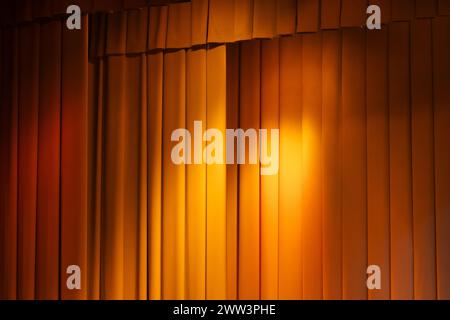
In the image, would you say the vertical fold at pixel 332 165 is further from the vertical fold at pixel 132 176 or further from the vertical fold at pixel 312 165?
the vertical fold at pixel 132 176

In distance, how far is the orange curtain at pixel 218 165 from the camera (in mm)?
4152

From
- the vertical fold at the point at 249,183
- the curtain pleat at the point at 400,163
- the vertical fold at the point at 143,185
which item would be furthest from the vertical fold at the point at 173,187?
the curtain pleat at the point at 400,163

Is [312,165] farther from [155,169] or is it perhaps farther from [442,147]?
[155,169]

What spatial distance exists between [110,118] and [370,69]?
1630 mm

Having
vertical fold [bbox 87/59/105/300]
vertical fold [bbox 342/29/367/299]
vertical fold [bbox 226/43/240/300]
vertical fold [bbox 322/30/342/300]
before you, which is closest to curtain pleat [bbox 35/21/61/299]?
vertical fold [bbox 87/59/105/300]

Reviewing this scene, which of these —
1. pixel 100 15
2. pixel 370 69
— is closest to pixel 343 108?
pixel 370 69

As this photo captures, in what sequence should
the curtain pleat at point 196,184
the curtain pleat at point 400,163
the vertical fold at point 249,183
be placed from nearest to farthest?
the curtain pleat at point 400,163 → the curtain pleat at point 196,184 → the vertical fold at point 249,183

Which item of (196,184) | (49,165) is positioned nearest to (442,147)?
(196,184)

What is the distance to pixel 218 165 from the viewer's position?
14.2 feet

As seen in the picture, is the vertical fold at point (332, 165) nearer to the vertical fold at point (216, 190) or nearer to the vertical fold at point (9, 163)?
the vertical fold at point (216, 190)

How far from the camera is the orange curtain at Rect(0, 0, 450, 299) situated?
4.15 m

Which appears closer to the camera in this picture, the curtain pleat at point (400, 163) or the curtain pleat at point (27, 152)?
the curtain pleat at point (400, 163)

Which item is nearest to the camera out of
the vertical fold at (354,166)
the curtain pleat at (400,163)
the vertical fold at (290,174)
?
the curtain pleat at (400,163)

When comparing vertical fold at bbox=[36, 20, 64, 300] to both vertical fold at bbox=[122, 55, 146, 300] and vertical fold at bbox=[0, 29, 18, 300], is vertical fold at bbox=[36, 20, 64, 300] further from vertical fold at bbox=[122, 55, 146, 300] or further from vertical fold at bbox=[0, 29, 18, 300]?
vertical fold at bbox=[122, 55, 146, 300]
